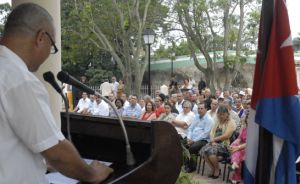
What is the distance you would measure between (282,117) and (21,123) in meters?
1.67

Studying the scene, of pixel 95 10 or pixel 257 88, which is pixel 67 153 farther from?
pixel 95 10

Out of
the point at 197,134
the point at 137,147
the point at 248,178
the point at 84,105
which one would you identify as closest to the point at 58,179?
the point at 137,147

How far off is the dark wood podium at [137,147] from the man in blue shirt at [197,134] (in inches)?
211

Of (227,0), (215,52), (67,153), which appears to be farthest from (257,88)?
(215,52)

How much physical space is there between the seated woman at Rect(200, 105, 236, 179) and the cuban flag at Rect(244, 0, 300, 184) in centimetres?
449

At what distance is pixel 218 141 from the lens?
7316 mm

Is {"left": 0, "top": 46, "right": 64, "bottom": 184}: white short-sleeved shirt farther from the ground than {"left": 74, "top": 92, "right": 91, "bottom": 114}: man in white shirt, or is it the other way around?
{"left": 0, "top": 46, "right": 64, "bottom": 184}: white short-sleeved shirt

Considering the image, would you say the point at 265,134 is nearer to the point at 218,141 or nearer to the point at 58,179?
the point at 58,179

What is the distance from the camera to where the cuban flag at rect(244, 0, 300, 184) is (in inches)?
99.0

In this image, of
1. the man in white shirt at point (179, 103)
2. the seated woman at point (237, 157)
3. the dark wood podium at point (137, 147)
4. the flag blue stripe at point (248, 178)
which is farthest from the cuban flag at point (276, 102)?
the man in white shirt at point (179, 103)

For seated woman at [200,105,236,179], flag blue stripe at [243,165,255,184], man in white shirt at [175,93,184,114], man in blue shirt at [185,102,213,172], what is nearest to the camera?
flag blue stripe at [243,165,255,184]

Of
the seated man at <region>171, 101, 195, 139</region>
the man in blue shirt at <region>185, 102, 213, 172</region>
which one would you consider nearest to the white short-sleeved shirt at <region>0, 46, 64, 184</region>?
the man in blue shirt at <region>185, 102, 213, 172</region>

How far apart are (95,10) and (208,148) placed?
46.3 feet

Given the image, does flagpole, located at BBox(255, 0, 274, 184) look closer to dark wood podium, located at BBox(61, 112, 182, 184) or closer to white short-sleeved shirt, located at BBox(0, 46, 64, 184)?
dark wood podium, located at BBox(61, 112, 182, 184)
